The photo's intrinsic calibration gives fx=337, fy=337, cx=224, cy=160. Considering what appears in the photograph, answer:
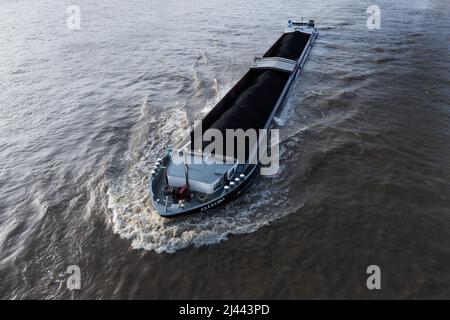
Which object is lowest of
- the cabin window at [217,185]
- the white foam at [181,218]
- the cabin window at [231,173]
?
the white foam at [181,218]

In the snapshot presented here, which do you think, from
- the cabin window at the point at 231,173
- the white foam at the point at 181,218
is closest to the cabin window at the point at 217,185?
the cabin window at the point at 231,173

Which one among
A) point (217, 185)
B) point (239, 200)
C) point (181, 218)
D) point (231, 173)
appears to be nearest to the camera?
point (181, 218)

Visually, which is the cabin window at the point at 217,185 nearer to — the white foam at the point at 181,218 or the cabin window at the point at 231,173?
the cabin window at the point at 231,173

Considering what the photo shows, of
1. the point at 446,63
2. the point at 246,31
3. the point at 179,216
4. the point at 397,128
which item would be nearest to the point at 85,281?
the point at 179,216

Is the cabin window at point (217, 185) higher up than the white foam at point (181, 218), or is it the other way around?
the cabin window at point (217, 185)

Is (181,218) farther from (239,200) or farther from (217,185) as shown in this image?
(239,200)

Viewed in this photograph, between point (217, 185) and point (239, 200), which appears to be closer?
point (217, 185)

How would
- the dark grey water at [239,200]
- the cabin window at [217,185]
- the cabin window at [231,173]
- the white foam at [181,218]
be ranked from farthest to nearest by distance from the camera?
1. the cabin window at [231,173]
2. the cabin window at [217,185]
3. the white foam at [181,218]
4. the dark grey water at [239,200]

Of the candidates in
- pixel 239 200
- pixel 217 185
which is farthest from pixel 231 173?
pixel 239 200
